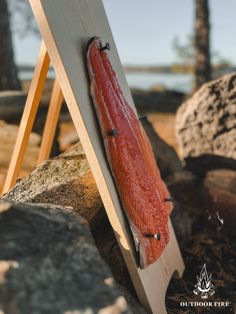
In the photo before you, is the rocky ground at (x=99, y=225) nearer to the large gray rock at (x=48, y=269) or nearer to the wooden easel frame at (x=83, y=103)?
the large gray rock at (x=48, y=269)

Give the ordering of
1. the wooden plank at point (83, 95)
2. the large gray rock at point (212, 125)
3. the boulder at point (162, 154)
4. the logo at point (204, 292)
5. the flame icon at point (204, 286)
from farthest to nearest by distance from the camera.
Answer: the large gray rock at point (212, 125) < the boulder at point (162, 154) < the flame icon at point (204, 286) < the logo at point (204, 292) < the wooden plank at point (83, 95)

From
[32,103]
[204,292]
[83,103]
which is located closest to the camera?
[83,103]

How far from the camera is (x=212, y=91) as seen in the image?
180 inches

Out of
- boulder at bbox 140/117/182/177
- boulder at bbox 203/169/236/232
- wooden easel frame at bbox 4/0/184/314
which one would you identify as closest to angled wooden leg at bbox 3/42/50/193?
wooden easel frame at bbox 4/0/184/314

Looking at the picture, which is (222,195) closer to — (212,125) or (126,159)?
(212,125)

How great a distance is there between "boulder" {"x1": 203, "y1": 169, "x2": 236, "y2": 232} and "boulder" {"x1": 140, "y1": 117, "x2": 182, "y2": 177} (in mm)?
349

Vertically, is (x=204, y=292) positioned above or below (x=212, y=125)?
below

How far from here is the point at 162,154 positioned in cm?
448

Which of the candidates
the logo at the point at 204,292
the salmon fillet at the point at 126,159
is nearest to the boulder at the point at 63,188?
the salmon fillet at the point at 126,159

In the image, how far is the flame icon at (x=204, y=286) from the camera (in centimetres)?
335

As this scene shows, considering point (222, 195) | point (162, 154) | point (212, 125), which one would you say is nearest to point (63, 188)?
point (162, 154)

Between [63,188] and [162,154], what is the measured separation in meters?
1.63

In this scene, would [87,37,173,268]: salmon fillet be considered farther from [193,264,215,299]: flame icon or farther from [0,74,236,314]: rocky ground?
[193,264,215,299]: flame icon

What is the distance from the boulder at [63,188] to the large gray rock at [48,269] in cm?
77
